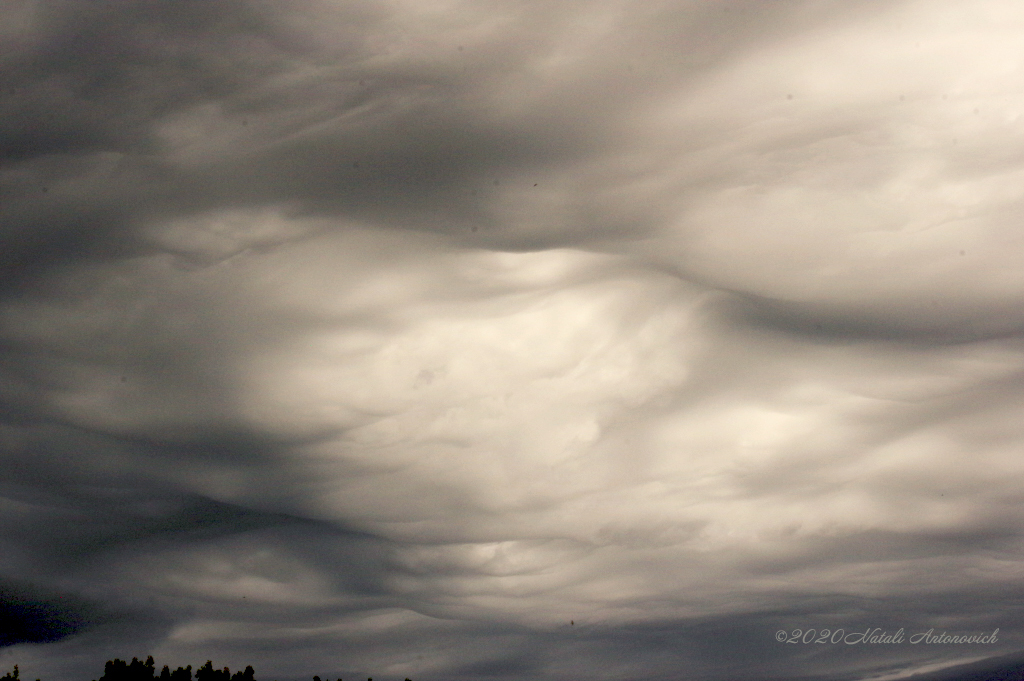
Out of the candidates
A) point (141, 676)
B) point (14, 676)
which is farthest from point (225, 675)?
point (14, 676)

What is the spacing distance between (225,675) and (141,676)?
42.6ft

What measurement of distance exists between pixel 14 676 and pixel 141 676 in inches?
885

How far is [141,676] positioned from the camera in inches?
5231

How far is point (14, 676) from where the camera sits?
113125 millimetres

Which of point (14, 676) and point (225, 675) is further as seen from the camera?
point (225, 675)

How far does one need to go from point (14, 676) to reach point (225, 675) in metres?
34.4

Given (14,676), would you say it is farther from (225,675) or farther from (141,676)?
(225,675)

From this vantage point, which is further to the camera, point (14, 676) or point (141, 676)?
point (141, 676)

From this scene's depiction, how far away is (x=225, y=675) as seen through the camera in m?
141
